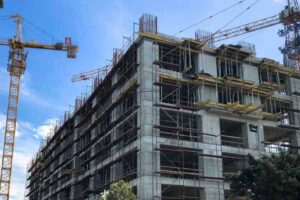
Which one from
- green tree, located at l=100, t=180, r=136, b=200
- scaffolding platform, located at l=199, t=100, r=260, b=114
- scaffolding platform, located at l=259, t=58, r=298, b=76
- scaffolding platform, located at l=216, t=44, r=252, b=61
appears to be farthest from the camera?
scaffolding platform, located at l=259, t=58, r=298, b=76

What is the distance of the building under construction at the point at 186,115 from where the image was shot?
4897 centimetres

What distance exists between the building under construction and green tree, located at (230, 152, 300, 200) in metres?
9.70

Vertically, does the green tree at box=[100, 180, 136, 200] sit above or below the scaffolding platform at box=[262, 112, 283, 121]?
below

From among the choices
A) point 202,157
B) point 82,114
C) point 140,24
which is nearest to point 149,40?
point 140,24

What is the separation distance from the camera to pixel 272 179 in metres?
36.1

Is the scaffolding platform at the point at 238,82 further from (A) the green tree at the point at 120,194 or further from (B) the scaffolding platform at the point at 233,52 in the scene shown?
(A) the green tree at the point at 120,194

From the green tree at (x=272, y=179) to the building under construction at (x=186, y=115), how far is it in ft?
31.8

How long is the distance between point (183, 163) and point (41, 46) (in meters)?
Answer: 36.2

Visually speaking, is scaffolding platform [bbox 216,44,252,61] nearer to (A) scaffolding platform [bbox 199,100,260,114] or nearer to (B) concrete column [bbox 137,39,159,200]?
Answer: (A) scaffolding platform [bbox 199,100,260,114]

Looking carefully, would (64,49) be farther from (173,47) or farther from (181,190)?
(181,190)

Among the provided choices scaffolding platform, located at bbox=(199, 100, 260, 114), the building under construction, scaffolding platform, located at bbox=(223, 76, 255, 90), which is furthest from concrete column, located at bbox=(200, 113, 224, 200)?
scaffolding platform, located at bbox=(223, 76, 255, 90)

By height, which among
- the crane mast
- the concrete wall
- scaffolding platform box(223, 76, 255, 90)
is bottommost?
scaffolding platform box(223, 76, 255, 90)

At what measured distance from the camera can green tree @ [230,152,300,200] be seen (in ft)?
115

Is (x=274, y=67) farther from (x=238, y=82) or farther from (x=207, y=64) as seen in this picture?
(x=207, y=64)
